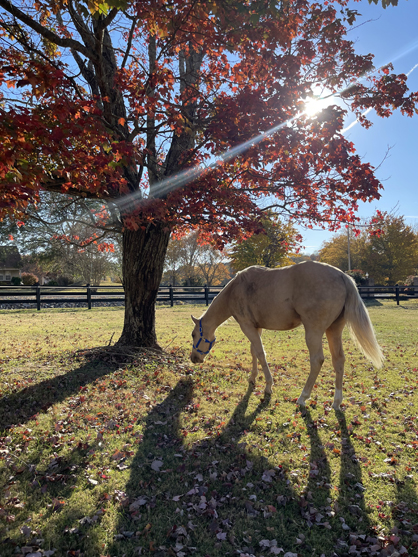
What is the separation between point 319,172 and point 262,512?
552 cm

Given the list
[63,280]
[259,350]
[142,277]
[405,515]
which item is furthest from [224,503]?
[63,280]

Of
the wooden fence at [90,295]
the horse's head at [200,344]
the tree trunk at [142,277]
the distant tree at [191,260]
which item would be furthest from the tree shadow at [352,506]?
the distant tree at [191,260]

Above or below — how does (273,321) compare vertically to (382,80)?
below

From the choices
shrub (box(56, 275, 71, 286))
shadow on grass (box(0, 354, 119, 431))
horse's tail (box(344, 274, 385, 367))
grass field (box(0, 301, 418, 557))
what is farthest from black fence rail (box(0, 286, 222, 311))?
shrub (box(56, 275, 71, 286))

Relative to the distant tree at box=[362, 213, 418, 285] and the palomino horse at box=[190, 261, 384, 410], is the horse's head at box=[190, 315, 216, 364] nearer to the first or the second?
the palomino horse at box=[190, 261, 384, 410]

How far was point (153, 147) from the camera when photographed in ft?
25.1

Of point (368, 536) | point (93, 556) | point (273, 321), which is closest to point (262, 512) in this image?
point (368, 536)

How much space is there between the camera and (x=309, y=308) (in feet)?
16.6

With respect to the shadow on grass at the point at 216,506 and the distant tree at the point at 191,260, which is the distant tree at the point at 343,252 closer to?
the distant tree at the point at 191,260

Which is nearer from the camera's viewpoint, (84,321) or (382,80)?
(382,80)

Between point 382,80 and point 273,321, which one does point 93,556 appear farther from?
point 382,80

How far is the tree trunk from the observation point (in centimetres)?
741

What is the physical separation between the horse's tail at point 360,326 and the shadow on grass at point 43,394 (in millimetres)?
4606

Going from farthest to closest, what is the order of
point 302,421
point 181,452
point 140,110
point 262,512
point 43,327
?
1. point 43,327
2. point 140,110
3. point 302,421
4. point 181,452
5. point 262,512
